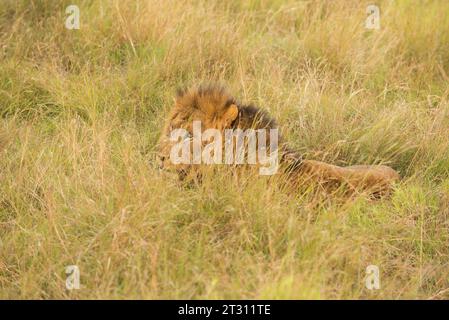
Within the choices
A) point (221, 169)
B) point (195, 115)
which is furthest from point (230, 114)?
point (221, 169)

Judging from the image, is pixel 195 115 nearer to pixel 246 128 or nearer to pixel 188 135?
pixel 188 135

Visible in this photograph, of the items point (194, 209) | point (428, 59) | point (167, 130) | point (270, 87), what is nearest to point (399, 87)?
point (428, 59)

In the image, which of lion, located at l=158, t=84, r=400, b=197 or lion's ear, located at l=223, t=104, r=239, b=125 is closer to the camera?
lion, located at l=158, t=84, r=400, b=197

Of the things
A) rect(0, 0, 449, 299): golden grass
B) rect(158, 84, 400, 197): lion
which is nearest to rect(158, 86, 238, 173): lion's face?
rect(158, 84, 400, 197): lion

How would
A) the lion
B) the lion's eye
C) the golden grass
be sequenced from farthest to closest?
the lion's eye
the lion
the golden grass

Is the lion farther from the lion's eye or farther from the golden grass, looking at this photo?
the golden grass

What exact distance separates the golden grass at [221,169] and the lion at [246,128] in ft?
0.50

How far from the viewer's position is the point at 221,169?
4.89 meters

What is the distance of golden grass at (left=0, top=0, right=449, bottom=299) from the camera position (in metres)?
4.24

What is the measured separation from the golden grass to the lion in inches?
6.0

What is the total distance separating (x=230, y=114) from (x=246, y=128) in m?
0.16

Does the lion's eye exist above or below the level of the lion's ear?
below

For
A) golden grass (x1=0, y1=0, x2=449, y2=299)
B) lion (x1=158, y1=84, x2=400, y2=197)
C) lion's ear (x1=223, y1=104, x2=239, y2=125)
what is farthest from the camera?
lion's ear (x1=223, y1=104, x2=239, y2=125)
